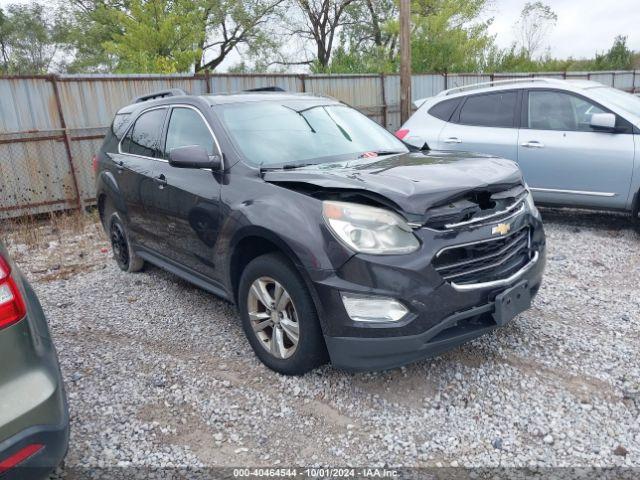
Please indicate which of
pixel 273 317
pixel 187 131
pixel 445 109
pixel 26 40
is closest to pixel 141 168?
pixel 187 131

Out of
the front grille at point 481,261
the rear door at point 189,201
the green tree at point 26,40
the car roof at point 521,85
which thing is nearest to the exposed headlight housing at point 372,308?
the front grille at point 481,261

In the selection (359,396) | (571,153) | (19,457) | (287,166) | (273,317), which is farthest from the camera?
(571,153)

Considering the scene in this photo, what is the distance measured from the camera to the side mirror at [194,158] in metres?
3.46

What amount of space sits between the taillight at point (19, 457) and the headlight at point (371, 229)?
1.61 meters

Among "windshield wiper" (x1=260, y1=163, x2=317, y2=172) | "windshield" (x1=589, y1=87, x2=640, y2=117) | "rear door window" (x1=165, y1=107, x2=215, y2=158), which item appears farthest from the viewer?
"windshield" (x1=589, y1=87, x2=640, y2=117)

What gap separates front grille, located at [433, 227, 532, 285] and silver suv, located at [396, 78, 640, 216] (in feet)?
11.1

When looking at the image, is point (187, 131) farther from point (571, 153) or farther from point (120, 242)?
point (571, 153)

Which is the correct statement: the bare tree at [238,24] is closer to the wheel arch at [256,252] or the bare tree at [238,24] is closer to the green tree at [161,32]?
the green tree at [161,32]

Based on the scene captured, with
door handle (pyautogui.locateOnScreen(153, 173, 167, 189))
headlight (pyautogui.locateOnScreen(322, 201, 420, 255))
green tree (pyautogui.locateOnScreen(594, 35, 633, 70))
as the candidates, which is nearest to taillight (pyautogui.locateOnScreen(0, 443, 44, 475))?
headlight (pyautogui.locateOnScreen(322, 201, 420, 255))

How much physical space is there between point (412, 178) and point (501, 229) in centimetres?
58

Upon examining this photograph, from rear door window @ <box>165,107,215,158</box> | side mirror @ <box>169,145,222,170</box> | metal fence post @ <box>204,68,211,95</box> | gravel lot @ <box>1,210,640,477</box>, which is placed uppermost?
metal fence post @ <box>204,68,211,95</box>

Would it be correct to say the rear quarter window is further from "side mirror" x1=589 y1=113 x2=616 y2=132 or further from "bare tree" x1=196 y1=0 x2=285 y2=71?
"bare tree" x1=196 y1=0 x2=285 y2=71

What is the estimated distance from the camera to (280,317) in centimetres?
319

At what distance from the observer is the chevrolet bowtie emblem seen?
2.94 meters
